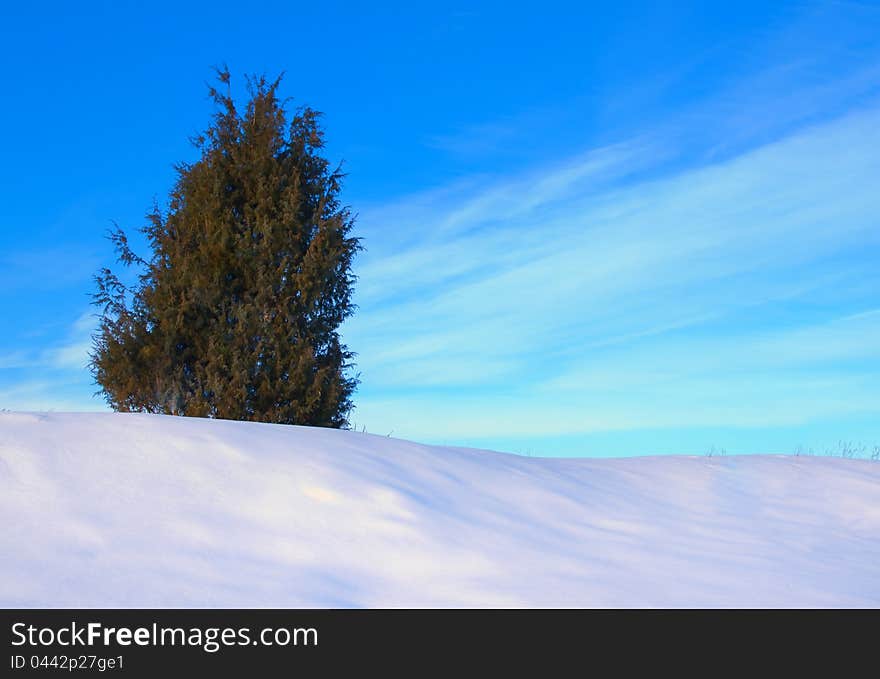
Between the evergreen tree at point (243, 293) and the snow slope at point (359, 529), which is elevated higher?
the evergreen tree at point (243, 293)

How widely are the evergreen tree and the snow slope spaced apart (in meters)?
4.94

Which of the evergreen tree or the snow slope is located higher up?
the evergreen tree

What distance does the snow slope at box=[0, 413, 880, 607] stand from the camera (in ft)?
11.3

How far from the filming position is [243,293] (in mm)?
11203

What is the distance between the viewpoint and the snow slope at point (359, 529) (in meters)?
3.46

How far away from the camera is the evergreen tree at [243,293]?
1073cm

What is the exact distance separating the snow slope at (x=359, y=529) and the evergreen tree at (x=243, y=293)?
4.94 metres

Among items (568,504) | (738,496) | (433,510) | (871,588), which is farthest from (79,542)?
(738,496)

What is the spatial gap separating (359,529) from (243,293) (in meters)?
7.58

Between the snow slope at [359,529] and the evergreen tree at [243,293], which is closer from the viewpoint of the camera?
the snow slope at [359,529]

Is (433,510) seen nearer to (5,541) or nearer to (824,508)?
→ (5,541)

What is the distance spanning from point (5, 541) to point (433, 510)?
2183mm
